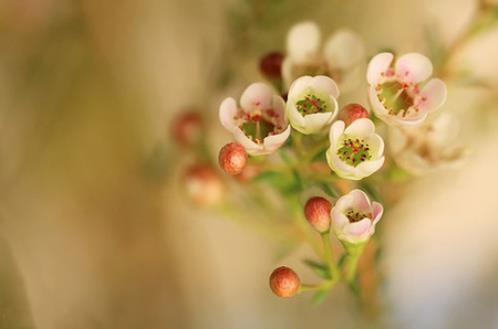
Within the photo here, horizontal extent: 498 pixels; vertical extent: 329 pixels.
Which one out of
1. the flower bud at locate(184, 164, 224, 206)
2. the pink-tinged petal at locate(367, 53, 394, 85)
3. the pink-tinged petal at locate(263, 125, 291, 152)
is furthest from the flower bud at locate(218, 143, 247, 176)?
the flower bud at locate(184, 164, 224, 206)

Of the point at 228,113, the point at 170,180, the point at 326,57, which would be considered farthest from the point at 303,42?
the point at 170,180

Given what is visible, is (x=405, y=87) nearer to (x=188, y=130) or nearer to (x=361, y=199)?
(x=361, y=199)

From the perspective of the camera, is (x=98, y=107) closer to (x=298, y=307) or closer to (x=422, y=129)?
(x=298, y=307)

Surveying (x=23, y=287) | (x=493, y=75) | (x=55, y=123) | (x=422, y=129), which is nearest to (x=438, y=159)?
(x=422, y=129)

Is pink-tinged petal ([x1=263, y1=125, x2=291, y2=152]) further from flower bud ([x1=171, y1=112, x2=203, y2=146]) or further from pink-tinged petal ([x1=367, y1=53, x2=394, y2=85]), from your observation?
flower bud ([x1=171, y1=112, x2=203, y2=146])

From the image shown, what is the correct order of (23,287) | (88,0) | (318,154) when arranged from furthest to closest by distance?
1. (88,0)
2. (23,287)
3. (318,154)

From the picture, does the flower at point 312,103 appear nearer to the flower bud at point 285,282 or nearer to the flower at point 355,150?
the flower at point 355,150
